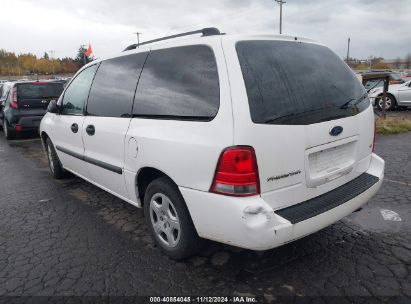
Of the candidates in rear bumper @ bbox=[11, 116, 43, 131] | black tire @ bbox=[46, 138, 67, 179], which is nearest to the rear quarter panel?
black tire @ bbox=[46, 138, 67, 179]

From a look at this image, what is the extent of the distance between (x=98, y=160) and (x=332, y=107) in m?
2.36

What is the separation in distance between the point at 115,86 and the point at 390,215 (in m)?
3.13

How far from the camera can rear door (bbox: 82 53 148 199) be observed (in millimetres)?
3227

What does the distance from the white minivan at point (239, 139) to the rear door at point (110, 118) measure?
22mm

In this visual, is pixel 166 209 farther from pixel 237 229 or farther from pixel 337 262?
pixel 337 262

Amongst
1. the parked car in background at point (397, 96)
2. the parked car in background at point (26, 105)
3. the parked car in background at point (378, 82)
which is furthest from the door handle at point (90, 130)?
the parked car in background at point (378, 82)

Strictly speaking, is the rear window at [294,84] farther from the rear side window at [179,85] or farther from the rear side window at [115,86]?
the rear side window at [115,86]

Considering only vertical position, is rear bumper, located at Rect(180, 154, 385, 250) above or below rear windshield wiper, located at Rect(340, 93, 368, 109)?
below

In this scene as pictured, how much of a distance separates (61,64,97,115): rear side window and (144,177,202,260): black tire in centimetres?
168

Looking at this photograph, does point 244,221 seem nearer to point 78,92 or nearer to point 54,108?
point 78,92

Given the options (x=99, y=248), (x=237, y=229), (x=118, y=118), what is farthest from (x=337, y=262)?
(x=118, y=118)

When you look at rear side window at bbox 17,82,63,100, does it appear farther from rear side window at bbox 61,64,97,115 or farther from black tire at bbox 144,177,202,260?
black tire at bbox 144,177,202,260

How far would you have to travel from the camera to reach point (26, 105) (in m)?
9.37

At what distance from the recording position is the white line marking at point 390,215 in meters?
3.57
